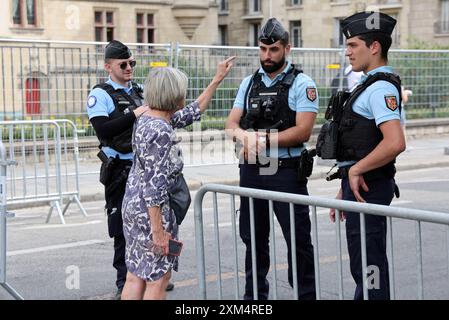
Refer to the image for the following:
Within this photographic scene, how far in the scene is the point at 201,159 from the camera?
48.0 feet

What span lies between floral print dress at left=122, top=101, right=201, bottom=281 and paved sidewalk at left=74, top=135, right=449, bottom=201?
683 cm

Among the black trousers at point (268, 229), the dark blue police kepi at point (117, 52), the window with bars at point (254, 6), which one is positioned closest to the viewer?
the black trousers at point (268, 229)

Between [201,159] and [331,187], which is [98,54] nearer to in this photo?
[201,159]

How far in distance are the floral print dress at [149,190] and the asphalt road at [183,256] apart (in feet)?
1.34

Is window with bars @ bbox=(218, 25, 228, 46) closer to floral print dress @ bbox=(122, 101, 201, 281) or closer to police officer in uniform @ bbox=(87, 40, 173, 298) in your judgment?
police officer in uniform @ bbox=(87, 40, 173, 298)

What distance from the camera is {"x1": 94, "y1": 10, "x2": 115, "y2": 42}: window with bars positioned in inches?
1433

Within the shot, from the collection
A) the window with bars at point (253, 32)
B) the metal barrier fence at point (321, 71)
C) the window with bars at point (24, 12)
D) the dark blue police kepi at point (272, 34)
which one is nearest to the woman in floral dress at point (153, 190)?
the dark blue police kepi at point (272, 34)

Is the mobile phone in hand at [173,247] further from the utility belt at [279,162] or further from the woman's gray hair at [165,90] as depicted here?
the utility belt at [279,162]

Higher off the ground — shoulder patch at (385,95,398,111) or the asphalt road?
shoulder patch at (385,95,398,111)

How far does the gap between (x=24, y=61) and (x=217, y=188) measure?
9.05 metres

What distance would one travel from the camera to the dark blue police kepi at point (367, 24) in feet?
16.1

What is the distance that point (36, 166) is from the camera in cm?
1051

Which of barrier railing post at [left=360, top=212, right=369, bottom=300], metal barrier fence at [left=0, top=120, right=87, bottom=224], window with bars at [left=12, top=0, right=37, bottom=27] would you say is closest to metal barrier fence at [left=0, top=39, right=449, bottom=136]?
metal barrier fence at [left=0, top=120, right=87, bottom=224]
